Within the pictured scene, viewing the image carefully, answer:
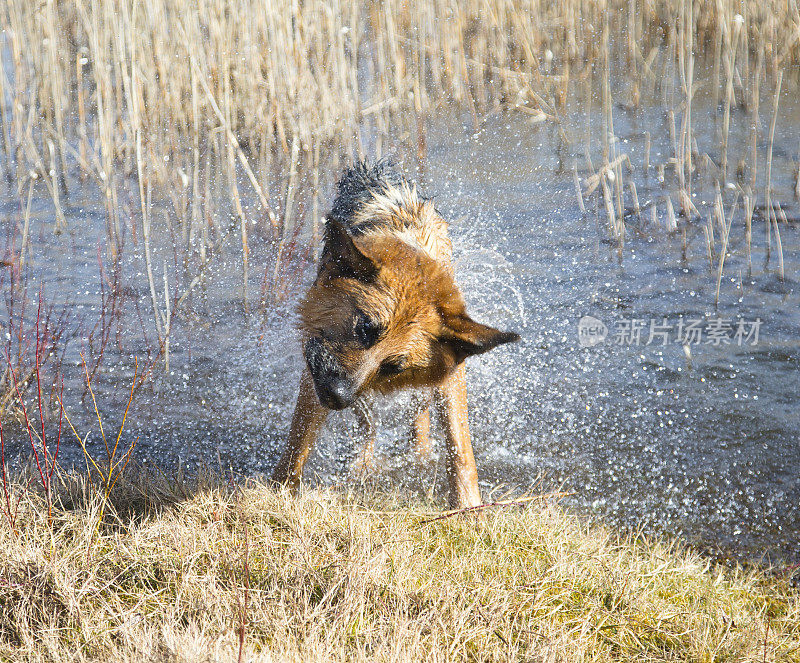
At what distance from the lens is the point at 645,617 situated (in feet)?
8.95

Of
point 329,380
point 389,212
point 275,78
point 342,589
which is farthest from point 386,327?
point 275,78

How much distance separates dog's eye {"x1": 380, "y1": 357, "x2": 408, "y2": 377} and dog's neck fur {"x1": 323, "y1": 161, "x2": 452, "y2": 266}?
0.76 metres

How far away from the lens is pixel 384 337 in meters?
3.21

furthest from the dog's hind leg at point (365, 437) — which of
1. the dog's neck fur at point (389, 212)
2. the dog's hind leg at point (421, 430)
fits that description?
the dog's neck fur at point (389, 212)

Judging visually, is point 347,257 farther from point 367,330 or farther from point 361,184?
point 361,184

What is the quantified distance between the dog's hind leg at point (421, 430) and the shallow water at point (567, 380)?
0.12 m

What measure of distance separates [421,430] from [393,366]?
1.27 metres

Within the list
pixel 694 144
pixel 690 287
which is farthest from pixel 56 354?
pixel 694 144

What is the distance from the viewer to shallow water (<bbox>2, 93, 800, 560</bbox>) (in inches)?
157

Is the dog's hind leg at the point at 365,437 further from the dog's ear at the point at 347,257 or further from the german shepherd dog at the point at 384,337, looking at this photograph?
the dog's ear at the point at 347,257

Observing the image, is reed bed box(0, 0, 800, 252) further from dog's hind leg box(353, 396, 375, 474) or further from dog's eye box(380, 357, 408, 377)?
dog's eye box(380, 357, 408, 377)

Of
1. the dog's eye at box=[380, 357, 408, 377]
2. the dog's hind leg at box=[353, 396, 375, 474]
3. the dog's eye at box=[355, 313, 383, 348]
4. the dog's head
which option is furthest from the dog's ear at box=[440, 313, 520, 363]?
the dog's hind leg at box=[353, 396, 375, 474]

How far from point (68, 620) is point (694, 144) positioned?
25.3 feet

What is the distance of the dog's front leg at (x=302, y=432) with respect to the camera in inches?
142
